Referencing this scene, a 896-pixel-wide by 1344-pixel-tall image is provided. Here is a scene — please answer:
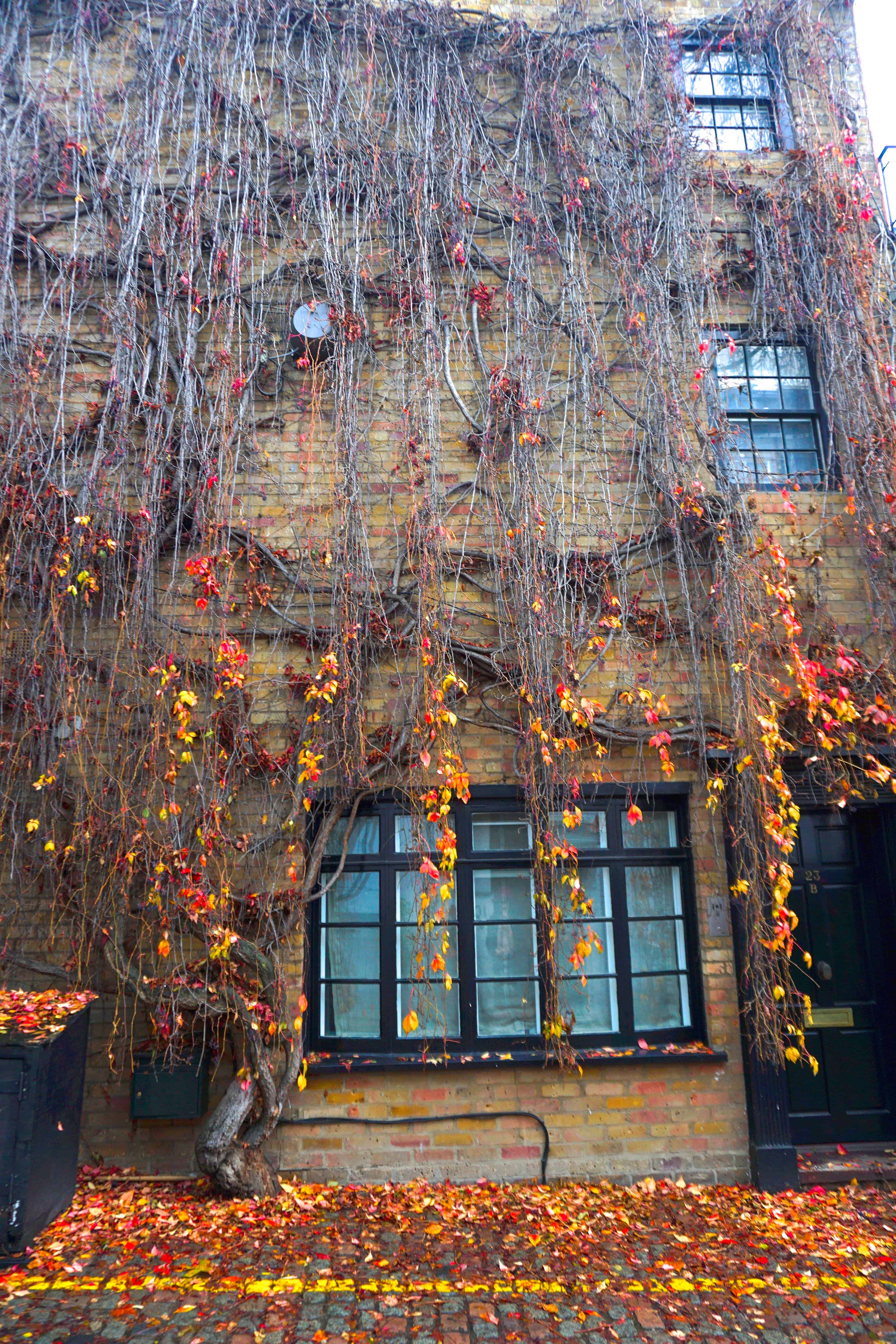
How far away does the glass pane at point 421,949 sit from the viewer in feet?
17.9

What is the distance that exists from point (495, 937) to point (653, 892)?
44.7 inches

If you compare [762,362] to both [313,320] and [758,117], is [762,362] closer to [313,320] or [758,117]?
[758,117]

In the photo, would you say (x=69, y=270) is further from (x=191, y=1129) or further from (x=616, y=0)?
(x=191, y=1129)

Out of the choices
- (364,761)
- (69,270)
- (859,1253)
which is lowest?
(859,1253)

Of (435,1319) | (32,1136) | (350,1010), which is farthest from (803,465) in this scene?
(32,1136)

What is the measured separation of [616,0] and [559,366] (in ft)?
11.2

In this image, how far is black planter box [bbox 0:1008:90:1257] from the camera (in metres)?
4.12

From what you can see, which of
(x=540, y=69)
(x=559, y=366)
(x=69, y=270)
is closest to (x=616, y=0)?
(x=540, y=69)

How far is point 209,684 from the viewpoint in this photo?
5637 millimetres

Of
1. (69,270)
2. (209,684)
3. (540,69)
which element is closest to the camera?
(209,684)

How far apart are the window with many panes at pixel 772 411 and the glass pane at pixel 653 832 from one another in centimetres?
266

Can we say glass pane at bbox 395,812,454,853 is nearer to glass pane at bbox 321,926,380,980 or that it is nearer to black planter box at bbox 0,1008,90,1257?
glass pane at bbox 321,926,380,980

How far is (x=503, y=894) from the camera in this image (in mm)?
5699

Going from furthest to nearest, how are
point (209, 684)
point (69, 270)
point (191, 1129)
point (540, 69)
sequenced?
point (540, 69), point (69, 270), point (209, 684), point (191, 1129)
